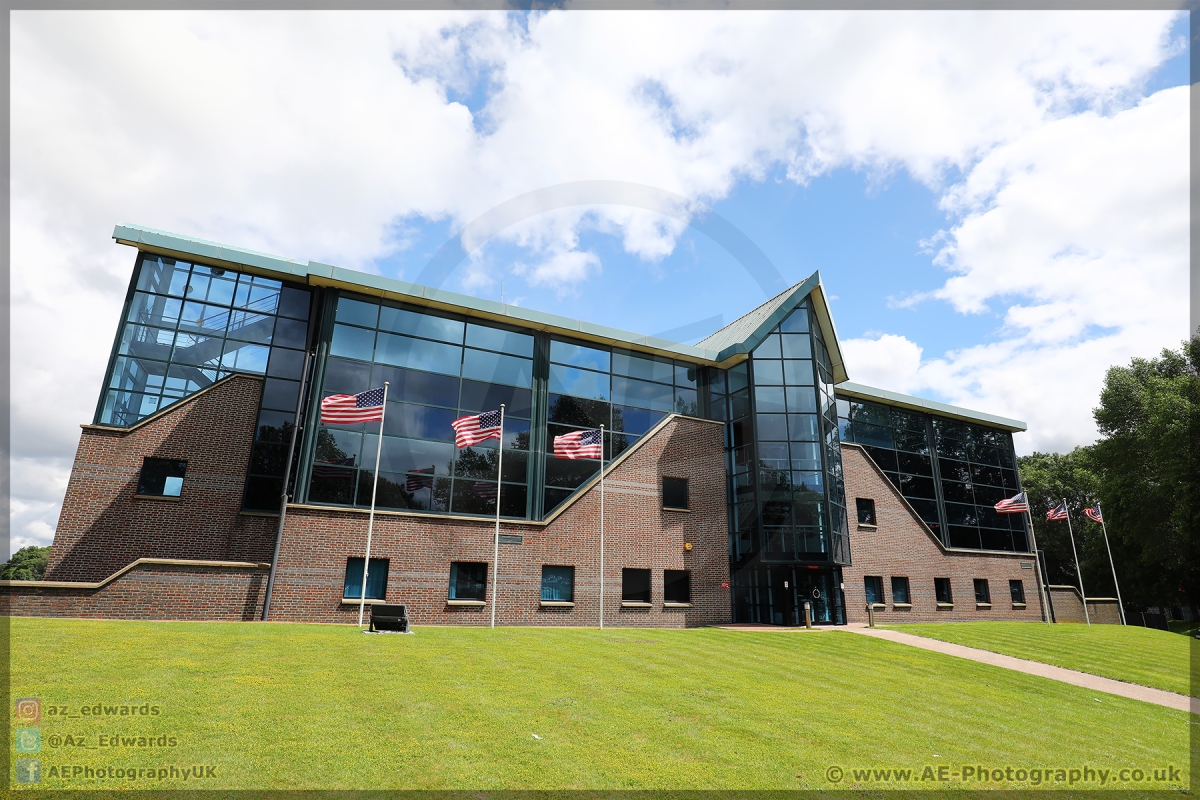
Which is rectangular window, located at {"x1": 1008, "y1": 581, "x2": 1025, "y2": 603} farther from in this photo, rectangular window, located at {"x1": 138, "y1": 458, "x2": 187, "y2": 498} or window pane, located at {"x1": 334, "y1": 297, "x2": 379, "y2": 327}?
rectangular window, located at {"x1": 138, "y1": 458, "x2": 187, "y2": 498}

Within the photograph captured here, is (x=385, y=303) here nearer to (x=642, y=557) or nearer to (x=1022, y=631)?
(x=642, y=557)

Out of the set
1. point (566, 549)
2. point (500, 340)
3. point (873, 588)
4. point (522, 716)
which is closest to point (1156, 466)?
point (873, 588)

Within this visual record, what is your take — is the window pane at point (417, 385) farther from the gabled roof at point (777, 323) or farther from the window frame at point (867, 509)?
the window frame at point (867, 509)

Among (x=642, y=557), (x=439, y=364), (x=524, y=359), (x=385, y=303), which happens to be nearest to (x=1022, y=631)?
(x=642, y=557)

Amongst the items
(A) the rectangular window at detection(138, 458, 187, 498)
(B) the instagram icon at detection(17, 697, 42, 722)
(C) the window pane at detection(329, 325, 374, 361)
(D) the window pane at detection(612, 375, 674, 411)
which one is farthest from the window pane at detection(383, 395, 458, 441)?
(B) the instagram icon at detection(17, 697, 42, 722)

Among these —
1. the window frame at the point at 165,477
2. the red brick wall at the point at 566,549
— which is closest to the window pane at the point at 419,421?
the red brick wall at the point at 566,549

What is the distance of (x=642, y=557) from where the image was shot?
25.0 meters

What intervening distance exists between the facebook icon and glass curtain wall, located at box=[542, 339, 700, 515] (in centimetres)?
1894

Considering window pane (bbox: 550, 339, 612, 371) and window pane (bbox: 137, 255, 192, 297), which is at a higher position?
window pane (bbox: 137, 255, 192, 297)

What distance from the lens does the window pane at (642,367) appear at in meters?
27.6

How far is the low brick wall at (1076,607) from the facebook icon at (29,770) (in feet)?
158

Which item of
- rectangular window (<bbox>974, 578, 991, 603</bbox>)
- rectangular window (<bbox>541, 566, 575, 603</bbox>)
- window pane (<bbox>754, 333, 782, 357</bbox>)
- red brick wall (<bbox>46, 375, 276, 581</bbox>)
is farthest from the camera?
rectangular window (<bbox>974, 578, 991, 603</bbox>)

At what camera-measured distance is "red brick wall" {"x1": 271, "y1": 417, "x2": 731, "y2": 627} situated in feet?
64.4

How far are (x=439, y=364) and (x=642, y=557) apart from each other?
11.5 metres
